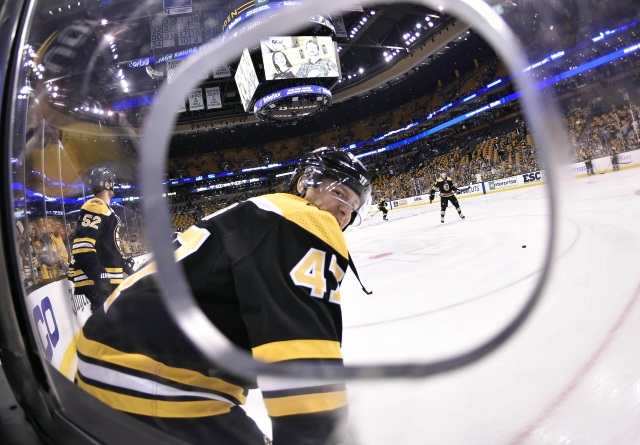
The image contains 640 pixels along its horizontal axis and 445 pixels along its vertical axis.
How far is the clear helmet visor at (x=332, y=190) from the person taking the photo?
29.7 inches

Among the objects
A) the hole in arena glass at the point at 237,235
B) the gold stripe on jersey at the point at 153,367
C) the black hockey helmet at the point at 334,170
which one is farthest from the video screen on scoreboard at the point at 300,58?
the gold stripe on jersey at the point at 153,367

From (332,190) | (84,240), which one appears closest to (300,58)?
(332,190)

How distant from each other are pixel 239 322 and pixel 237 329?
0.02 meters

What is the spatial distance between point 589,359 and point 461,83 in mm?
1080

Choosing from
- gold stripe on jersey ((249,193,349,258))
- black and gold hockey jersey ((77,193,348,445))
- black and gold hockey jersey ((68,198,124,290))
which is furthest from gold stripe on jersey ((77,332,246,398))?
gold stripe on jersey ((249,193,349,258))

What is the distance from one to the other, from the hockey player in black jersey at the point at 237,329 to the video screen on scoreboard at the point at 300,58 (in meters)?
0.23

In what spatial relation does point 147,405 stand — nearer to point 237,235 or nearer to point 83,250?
point 237,235

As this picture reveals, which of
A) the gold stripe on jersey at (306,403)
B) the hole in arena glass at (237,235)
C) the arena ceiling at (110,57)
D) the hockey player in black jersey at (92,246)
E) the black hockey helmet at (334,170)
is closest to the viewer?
the hole in arena glass at (237,235)

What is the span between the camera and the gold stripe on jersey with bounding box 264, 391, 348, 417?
0.43 metres

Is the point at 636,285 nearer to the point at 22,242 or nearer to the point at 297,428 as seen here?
the point at 297,428

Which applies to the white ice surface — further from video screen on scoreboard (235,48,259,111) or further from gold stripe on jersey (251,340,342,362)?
video screen on scoreboard (235,48,259,111)

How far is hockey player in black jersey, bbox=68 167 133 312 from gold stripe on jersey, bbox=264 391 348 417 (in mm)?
333

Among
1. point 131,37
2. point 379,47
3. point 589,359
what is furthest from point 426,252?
point 131,37

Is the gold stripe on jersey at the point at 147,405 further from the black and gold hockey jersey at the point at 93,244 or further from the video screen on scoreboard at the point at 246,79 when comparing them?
A: the video screen on scoreboard at the point at 246,79
